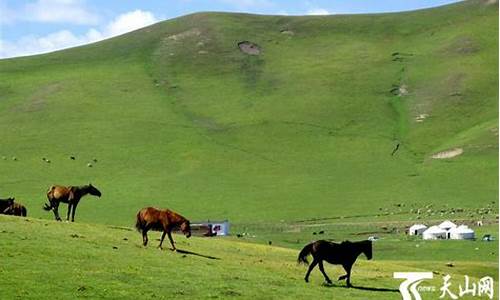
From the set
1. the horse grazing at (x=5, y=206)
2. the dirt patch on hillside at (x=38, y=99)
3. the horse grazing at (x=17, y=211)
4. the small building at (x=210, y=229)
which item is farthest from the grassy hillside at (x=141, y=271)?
the dirt patch on hillside at (x=38, y=99)

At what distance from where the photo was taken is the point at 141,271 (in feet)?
93.7

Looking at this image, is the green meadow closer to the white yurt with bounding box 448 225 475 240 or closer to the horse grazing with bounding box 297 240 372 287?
the horse grazing with bounding box 297 240 372 287

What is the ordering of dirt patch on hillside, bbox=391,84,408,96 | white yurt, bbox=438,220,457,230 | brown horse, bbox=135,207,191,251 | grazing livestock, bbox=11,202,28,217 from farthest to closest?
dirt patch on hillside, bbox=391,84,408,96
white yurt, bbox=438,220,457,230
grazing livestock, bbox=11,202,28,217
brown horse, bbox=135,207,191,251

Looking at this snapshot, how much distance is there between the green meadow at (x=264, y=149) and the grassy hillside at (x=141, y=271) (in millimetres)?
232

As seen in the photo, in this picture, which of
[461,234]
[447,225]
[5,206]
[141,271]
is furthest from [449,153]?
[141,271]

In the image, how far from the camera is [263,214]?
366 ft

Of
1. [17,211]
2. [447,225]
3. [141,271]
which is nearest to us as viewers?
[141,271]

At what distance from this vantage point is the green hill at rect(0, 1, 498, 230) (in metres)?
120

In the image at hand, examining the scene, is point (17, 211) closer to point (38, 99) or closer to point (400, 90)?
point (38, 99)

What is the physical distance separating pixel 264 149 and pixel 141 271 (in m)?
117

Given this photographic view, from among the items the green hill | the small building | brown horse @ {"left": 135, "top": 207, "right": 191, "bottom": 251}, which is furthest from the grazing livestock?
the green hill

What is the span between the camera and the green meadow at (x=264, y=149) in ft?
171

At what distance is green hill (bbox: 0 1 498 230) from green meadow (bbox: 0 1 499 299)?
16.8 inches

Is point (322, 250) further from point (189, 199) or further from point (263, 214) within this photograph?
point (189, 199)
